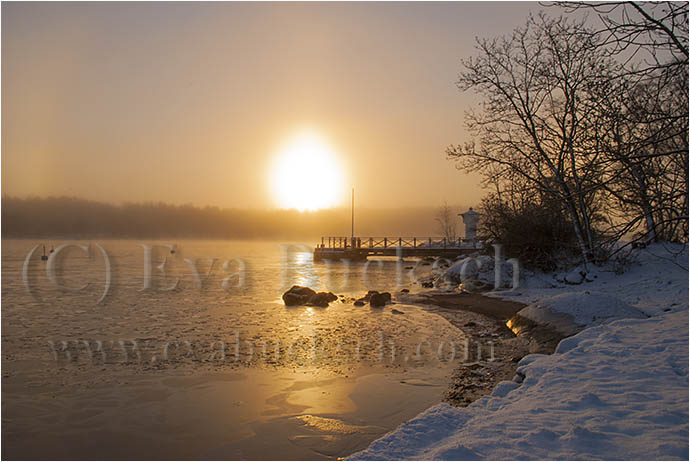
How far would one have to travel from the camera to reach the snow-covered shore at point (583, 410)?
157 inches

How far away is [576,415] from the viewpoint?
4641mm

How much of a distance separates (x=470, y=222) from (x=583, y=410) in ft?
151

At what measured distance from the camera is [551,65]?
16.4m

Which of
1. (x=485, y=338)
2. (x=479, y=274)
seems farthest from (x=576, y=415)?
(x=479, y=274)

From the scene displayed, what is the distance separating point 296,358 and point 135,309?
909 centimetres

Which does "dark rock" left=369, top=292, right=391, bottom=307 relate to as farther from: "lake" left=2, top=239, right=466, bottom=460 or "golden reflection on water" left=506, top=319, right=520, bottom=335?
"golden reflection on water" left=506, top=319, right=520, bottom=335

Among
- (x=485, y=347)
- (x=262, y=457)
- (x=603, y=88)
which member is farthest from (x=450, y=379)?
(x=603, y=88)

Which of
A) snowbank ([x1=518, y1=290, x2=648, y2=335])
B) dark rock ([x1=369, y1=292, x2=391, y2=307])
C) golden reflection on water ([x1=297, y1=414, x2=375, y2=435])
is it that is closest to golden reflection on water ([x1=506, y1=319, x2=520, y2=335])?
snowbank ([x1=518, y1=290, x2=648, y2=335])

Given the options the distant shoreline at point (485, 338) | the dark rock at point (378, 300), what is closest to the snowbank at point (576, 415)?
the distant shoreline at point (485, 338)

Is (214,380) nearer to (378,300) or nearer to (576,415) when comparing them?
(576,415)

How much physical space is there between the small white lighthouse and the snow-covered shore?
135ft

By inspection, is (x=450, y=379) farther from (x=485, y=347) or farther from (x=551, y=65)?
(x=551, y=65)

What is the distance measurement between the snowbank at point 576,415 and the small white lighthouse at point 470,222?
42.8m

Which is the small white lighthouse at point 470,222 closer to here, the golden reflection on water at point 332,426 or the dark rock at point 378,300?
the dark rock at point 378,300
